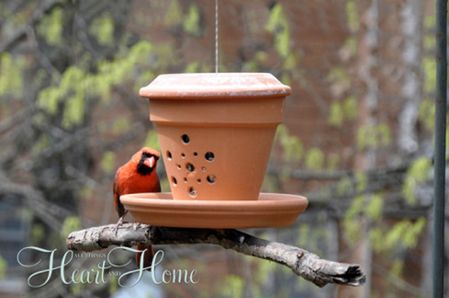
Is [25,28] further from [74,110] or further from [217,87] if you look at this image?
[217,87]

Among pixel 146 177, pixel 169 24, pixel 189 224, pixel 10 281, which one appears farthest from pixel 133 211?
pixel 10 281

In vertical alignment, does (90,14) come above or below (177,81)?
below

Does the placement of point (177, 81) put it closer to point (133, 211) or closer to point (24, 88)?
point (133, 211)

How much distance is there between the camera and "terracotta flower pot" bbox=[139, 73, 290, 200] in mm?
3055

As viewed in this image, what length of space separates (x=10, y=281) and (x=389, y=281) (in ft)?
15.3

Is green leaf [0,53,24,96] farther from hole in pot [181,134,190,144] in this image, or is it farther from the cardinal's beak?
hole in pot [181,134,190,144]

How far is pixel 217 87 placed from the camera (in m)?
3.03

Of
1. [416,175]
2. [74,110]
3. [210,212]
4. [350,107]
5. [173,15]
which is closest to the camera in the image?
[210,212]

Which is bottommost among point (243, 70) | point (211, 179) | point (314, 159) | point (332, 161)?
point (332, 161)

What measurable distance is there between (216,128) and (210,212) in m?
0.30

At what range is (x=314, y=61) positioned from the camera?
809 cm

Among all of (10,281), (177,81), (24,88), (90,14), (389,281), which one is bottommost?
(10,281)

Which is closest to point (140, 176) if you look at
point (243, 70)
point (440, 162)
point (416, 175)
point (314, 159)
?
point (440, 162)

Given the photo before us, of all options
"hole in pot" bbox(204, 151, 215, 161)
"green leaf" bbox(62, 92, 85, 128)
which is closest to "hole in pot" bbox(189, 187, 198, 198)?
"hole in pot" bbox(204, 151, 215, 161)
